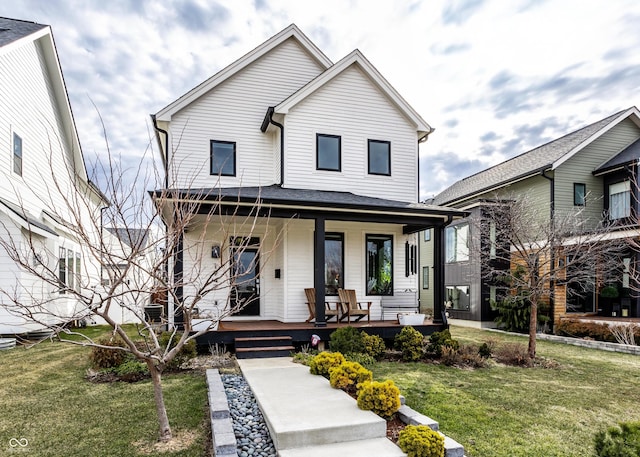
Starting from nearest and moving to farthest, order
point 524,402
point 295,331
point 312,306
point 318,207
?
point 524,402
point 295,331
point 318,207
point 312,306

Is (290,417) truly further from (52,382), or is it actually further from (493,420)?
(52,382)

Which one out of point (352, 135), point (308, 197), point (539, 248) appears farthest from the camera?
point (352, 135)

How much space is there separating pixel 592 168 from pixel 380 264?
10.5 meters

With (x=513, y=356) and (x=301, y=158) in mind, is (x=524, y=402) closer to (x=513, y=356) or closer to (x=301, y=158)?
(x=513, y=356)

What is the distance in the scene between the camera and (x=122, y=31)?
9062mm

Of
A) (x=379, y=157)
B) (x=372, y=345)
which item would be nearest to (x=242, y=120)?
(x=379, y=157)

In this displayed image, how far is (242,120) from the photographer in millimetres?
11891

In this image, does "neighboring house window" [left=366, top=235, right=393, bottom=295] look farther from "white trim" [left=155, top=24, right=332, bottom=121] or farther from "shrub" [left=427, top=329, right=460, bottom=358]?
"white trim" [left=155, top=24, right=332, bottom=121]

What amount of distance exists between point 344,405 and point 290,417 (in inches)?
30.6

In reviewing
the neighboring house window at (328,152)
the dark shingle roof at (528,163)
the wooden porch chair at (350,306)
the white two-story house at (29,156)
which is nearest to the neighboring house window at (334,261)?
the wooden porch chair at (350,306)

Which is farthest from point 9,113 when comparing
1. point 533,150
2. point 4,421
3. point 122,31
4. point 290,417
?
point 533,150

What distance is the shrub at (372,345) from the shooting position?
28.6 feet

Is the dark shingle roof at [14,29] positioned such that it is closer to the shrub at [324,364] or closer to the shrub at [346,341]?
the shrub at [346,341]

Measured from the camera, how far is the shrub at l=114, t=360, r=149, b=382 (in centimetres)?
701
